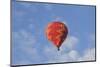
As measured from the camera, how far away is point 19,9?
195 cm

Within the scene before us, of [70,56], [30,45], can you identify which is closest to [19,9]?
[30,45]

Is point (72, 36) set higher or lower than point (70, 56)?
higher

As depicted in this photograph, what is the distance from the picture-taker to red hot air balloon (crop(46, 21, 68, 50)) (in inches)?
80.7

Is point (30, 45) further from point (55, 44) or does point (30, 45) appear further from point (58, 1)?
point (58, 1)

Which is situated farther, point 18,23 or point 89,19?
point 89,19

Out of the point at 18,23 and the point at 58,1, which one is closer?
the point at 18,23

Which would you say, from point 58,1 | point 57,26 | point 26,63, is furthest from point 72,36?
point 26,63

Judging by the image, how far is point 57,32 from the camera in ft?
6.84

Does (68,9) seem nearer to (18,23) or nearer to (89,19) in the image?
(89,19)

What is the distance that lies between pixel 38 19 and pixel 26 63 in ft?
1.28

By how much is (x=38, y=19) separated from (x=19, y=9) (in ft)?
0.61

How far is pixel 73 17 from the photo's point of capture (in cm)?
212

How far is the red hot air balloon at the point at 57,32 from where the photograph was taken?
205 cm
